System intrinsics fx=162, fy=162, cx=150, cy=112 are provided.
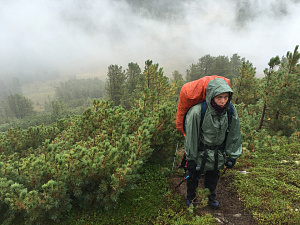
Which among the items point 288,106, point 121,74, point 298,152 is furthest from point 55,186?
point 121,74

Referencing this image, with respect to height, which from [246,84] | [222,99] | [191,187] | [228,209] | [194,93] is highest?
[246,84]

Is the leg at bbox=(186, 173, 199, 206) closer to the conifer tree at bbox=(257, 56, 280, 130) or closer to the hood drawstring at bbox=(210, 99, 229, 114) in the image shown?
the hood drawstring at bbox=(210, 99, 229, 114)

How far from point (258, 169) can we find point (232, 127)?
96.4 inches

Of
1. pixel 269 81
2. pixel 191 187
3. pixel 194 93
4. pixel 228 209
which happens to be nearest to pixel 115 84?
pixel 269 81

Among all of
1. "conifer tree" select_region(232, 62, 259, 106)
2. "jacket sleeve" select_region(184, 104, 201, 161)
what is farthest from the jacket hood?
"conifer tree" select_region(232, 62, 259, 106)

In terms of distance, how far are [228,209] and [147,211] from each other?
5.36 feet

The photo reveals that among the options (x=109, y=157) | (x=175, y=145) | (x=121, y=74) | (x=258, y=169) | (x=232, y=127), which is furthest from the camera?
(x=121, y=74)

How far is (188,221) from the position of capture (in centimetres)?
291

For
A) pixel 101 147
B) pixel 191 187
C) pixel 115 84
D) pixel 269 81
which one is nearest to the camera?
pixel 191 187

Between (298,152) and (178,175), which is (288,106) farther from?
(178,175)

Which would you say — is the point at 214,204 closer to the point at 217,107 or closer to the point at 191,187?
the point at 191,187

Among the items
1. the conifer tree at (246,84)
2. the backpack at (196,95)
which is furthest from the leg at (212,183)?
the conifer tree at (246,84)

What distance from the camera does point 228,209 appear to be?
325 centimetres

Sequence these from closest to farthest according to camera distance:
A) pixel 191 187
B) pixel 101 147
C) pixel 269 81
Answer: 1. pixel 191 187
2. pixel 101 147
3. pixel 269 81
